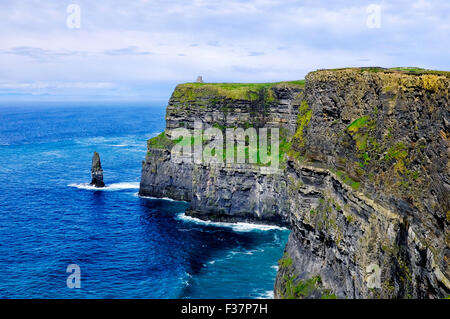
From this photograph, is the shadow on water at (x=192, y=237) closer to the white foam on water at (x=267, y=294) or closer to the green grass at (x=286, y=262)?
the white foam on water at (x=267, y=294)

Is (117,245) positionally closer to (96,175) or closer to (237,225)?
(237,225)

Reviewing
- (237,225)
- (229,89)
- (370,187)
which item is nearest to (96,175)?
(229,89)

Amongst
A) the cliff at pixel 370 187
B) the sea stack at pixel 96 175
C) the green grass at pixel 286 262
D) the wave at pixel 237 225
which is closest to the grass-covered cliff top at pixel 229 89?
the sea stack at pixel 96 175

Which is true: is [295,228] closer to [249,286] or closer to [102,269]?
[249,286]

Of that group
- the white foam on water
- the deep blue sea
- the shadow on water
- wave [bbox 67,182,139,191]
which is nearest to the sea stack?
wave [bbox 67,182,139,191]

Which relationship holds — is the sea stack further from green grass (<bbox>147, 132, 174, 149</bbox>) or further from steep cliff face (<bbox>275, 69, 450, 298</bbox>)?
steep cliff face (<bbox>275, 69, 450, 298</bbox>)
